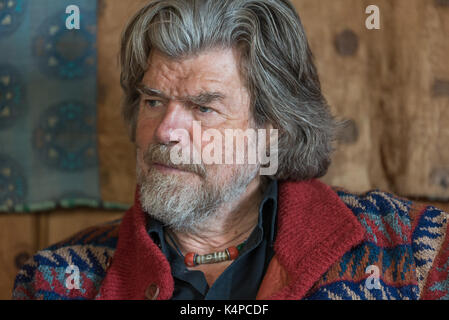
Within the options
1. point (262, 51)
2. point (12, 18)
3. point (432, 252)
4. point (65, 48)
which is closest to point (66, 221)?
point (65, 48)

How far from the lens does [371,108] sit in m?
1.70

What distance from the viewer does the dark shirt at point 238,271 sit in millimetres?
1306

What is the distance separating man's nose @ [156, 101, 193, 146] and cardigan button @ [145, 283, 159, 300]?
36 cm

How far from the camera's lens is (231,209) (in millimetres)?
1459

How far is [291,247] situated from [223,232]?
24cm

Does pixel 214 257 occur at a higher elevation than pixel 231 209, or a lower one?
lower

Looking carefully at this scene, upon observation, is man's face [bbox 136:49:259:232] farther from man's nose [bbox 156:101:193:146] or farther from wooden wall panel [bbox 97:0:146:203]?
wooden wall panel [bbox 97:0:146:203]

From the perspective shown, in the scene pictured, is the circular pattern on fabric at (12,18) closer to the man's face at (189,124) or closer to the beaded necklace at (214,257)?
the man's face at (189,124)

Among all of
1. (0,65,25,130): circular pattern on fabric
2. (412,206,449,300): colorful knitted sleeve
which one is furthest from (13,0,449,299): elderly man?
(0,65,25,130): circular pattern on fabric

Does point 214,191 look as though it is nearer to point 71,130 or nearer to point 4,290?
point 71,130

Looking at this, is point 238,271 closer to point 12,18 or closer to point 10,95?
point 10,95

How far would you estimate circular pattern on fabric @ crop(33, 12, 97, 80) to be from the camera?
1735 mm

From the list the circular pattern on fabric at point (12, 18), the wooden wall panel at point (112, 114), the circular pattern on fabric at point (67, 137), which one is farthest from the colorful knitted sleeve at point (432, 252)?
the circular pattern on fabric at point (12, 18)
